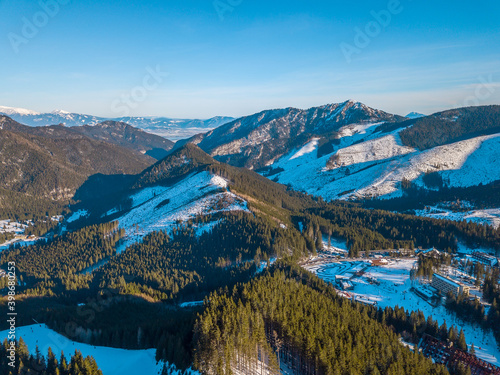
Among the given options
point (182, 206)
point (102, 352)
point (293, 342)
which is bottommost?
point (102, 352)

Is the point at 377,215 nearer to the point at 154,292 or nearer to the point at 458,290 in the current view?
the point at 458,290

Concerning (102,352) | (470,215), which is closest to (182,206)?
(102,352)

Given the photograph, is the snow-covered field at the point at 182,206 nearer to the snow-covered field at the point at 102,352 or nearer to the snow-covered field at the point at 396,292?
the snow-covered field at the point at 396,292

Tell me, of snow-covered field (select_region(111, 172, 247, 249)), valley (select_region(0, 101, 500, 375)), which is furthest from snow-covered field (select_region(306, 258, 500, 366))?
snow-covered field (select_region(111, 172, 247, 249))

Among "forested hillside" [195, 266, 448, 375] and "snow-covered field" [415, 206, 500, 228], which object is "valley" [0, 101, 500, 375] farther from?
"snow-covered field" [415, 206, 500, 228]

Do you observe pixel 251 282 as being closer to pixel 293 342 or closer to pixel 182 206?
pixel 293 342

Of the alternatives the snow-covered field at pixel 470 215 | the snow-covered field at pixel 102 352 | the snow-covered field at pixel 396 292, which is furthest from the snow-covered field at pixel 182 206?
the snow-covered field at pixel 470 215

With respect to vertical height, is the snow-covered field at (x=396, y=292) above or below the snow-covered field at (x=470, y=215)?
below
